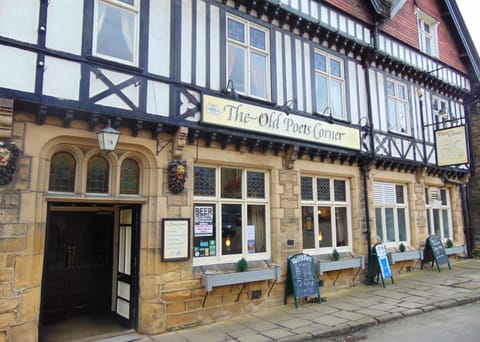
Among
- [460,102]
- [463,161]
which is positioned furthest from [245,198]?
[460,102]

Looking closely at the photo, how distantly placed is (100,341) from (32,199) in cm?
231

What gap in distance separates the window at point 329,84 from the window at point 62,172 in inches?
223

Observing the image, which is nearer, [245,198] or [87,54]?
[87,54]

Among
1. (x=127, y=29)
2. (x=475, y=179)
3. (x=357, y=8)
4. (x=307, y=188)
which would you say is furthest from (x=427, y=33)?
(x=127, y=29)

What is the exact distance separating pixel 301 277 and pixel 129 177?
395cm

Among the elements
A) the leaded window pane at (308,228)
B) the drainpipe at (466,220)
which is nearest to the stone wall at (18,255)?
the leaded window pane at (308,228)

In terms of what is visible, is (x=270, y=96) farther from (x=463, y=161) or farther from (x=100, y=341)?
(x=463, y=161)

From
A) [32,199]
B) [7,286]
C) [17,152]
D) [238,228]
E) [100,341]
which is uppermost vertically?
[17,152]

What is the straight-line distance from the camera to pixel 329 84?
356 inches

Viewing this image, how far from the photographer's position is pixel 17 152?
4.75m

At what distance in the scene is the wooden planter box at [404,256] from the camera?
31.4 feet

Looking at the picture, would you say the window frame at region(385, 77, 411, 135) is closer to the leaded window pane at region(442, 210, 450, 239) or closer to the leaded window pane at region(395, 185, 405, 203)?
the leaded window pane at region(395, 185, 405, 203)

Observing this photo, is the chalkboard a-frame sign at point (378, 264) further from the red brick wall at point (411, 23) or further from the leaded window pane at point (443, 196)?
the red brick wall at point (411, 23)

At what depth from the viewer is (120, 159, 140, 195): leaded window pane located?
5875 millimetres
